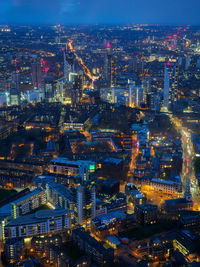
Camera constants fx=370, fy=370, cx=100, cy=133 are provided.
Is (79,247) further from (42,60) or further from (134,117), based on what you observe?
(42,60)

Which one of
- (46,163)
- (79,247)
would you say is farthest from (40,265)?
(46,163)

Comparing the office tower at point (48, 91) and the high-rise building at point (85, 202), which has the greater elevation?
the office tower at point (48, 91)

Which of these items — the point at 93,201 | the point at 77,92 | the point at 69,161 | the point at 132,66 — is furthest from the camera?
the point at 132,66

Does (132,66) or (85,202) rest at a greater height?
(132,66)

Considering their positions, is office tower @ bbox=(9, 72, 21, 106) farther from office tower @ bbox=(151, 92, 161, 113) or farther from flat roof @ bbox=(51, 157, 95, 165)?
flat roof @ bbox=(51, 157, 95, 165)

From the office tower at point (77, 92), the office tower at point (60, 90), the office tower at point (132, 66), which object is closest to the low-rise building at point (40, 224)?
the office tower at point (77, 92)

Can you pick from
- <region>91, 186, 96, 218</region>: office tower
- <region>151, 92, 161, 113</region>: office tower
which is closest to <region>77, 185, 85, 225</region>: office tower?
<region>91, 186, 96, 218</region>: office tower

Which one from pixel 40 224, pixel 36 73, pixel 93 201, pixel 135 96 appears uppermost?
pixel 36 73

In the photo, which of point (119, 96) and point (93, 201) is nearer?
point (93, 201)

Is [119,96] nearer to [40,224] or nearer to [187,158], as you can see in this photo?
[187,158]

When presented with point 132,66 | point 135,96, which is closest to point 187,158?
point 135,96

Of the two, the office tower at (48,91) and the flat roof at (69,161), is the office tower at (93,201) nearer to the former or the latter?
the flat roof at (69,161)
